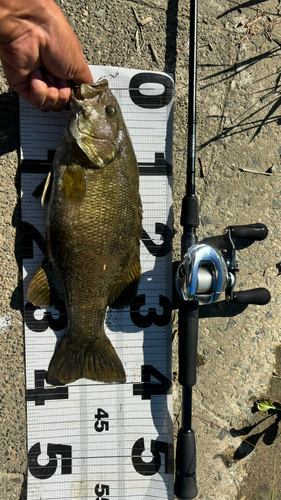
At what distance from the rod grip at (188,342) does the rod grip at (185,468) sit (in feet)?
1.12

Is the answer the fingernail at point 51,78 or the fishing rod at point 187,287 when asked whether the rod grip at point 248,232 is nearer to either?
the fishing rod at point 187,287

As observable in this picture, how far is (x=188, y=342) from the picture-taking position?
186 cm

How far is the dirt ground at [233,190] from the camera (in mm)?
2121

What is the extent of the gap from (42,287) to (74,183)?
0.66m

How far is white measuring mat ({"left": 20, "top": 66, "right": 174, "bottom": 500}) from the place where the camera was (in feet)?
6.58

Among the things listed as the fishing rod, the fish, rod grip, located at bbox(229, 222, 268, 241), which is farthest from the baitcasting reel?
the fish

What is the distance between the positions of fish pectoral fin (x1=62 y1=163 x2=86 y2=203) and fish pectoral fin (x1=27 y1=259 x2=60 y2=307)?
48cm

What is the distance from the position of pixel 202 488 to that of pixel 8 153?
252 centimetres

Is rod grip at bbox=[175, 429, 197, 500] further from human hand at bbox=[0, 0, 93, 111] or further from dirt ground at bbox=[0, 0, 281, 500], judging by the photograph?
human hand at bbox=[0, 0, 93, 111]

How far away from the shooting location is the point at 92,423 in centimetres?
206

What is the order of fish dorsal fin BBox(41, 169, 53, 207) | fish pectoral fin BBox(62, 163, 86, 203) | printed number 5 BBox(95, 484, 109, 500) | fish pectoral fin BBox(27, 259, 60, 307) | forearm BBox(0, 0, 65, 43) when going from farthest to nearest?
printed number 5 BBox(95, 484, 109, 500)
fish pectoral fin BBox(27, 259, 60, 307)
fish dorsal fin BBox(41, 169, 53, 207)
fish pectoral fin BBox(62, 163, 86, 203)
forearm BBox(0, 0, 65, 43)

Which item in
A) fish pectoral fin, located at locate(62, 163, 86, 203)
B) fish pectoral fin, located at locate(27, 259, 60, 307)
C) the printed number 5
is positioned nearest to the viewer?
fish pectoral fin, located at locate(62, 163, 86, 203)

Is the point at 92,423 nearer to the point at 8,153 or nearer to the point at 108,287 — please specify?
the point at 108,287

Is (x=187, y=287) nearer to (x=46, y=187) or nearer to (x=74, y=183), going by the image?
(x=74, y=183)
